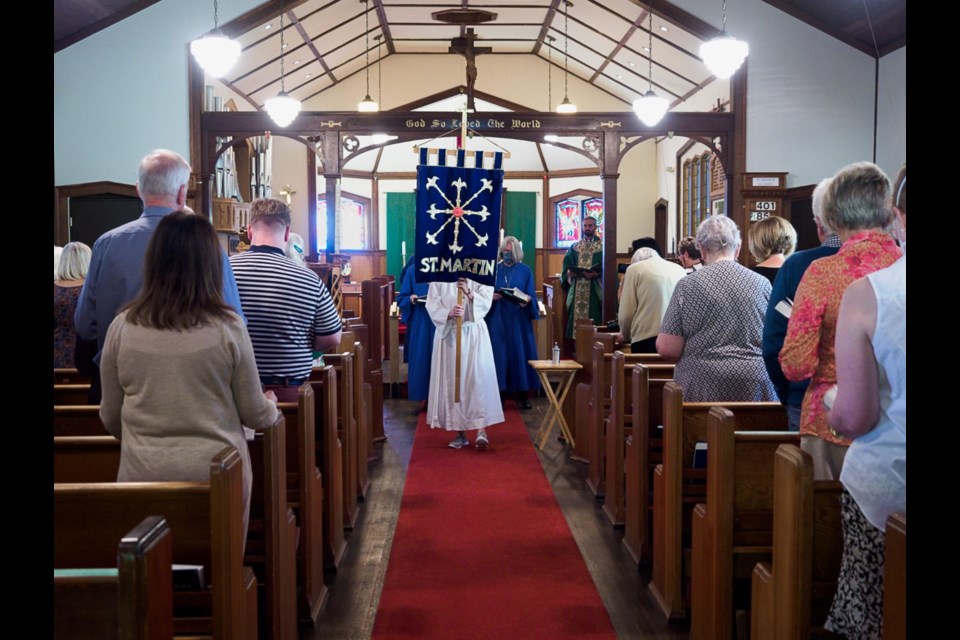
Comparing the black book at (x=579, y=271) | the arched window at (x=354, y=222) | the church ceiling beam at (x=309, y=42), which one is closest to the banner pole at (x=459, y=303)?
the black book at (x=579, y=271)

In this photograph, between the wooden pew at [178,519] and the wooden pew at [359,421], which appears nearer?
the wooden pew at [178,519]

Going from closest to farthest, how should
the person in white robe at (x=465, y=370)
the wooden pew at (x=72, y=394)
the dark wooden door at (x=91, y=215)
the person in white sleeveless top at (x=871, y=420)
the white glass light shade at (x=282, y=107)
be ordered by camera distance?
the person in white sleeveless top at (x=871, y=420), the wooden pew at (x=72, y=394), the person in white robe at (x=465, y=370), the white glass light shade at (x=282, y=107), the dark wooden door at (x=91, y=215)

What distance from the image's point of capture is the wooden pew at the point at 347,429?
13.9 feet

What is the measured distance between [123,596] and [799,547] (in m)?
1.32

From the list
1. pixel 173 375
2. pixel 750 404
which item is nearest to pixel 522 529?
pixel 750 404

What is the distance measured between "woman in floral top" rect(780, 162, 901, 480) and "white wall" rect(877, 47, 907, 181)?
26.2 ft

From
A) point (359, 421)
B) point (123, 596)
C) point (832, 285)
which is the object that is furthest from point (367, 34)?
point (123, 596)

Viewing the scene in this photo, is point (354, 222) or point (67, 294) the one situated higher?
point (354, 222)

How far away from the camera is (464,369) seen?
632 centimetres

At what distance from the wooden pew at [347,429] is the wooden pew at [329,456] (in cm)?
26

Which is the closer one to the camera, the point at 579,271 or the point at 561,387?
the point at 561,387

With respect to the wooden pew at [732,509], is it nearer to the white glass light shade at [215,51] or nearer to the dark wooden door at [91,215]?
the white glass light shade at [215,51]

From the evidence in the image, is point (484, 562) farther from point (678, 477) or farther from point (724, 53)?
point (724, 53)
